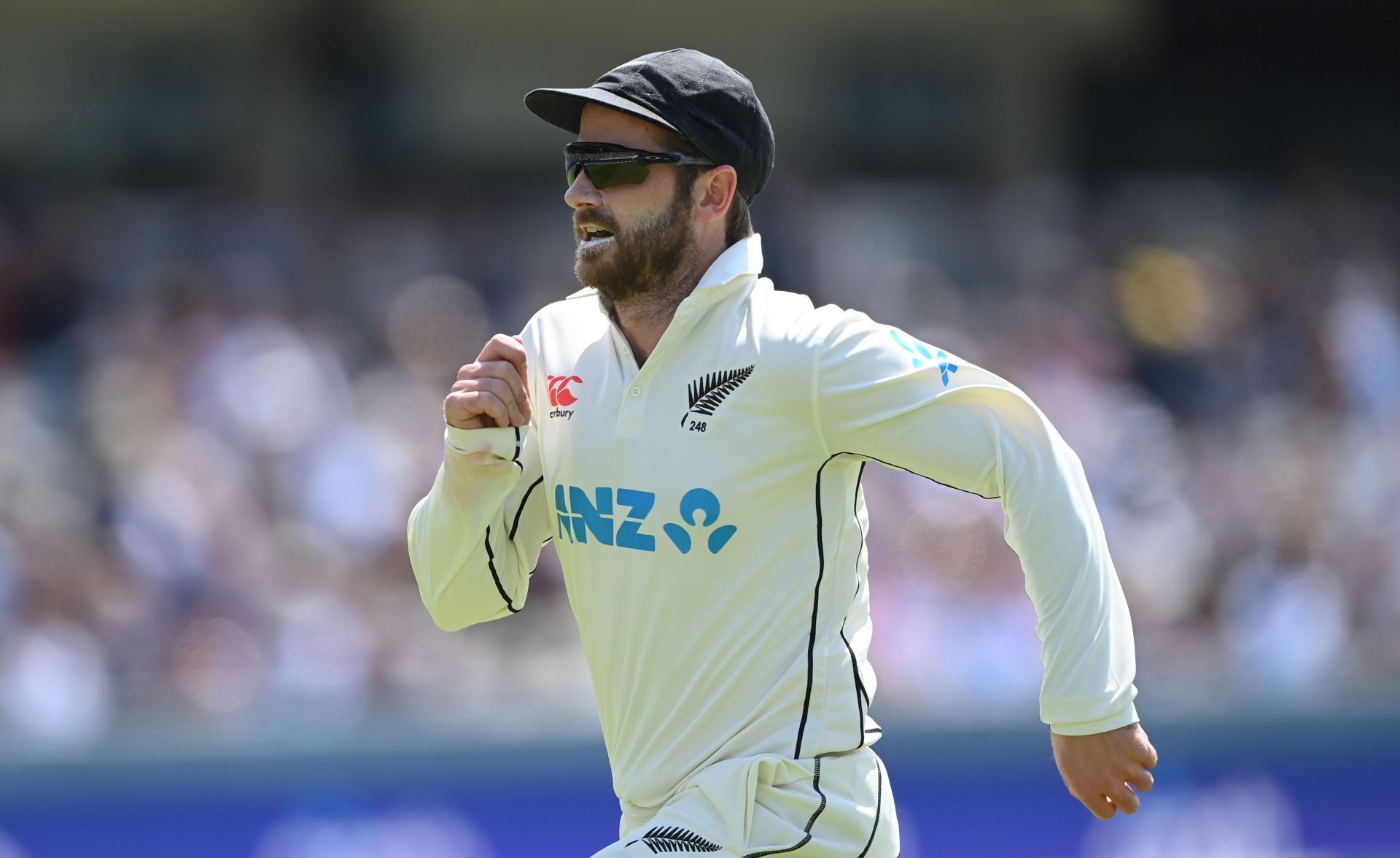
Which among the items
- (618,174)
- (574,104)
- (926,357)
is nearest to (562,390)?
(618,174)

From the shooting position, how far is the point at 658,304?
3322 millimetres

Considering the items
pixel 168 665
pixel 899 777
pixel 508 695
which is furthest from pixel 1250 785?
pixel 168 665

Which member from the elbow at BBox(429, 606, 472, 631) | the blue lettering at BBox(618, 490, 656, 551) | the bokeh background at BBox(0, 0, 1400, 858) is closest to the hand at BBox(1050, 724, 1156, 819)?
the blue lettering at BBox(618, 490, 656, 551)

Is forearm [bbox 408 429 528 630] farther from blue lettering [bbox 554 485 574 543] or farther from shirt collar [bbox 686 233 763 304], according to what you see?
shirt collar [bbox 686 233 763 304]

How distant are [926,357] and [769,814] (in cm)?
87

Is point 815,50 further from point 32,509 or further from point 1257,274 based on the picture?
point 32,509

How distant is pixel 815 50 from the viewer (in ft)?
41.1

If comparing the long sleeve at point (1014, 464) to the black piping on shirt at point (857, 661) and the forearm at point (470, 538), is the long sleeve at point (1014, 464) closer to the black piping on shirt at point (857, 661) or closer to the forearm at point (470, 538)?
the black piping on shirt at point (857, 661)

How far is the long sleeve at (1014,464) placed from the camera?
305cm

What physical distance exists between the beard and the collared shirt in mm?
97

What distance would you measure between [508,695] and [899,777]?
72.6 inches

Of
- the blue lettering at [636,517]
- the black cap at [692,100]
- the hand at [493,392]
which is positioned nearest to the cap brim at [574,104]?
the black cap at [692,100]

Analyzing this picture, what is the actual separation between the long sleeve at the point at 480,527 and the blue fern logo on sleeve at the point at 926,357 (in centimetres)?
73

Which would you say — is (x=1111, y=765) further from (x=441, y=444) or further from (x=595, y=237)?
(x=441, y=444)
